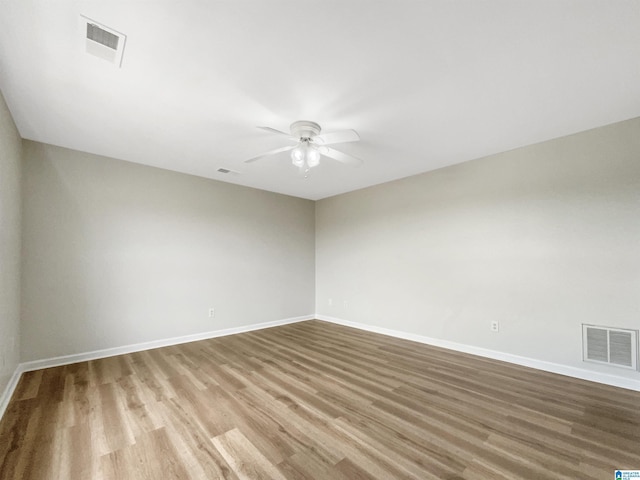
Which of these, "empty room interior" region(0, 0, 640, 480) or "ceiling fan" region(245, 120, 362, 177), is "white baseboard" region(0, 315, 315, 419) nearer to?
"empty room interior" region(0, 0, 640, 480)

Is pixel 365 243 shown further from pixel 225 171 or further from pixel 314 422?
pixel 314 422

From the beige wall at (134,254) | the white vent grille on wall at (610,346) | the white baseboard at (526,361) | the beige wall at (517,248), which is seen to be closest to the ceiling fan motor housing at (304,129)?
the beige wall at (517,248)

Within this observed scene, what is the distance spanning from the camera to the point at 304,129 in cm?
254

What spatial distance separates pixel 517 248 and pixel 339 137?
101 inches

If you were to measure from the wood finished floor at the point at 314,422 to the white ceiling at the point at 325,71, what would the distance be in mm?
2543

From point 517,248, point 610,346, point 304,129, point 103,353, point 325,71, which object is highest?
point 325,71

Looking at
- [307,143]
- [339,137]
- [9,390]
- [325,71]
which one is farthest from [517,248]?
[9,390]

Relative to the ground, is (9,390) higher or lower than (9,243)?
lower

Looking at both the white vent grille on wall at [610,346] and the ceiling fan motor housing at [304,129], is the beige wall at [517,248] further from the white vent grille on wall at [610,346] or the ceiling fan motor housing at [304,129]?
the ceiling fan motor housing at [304,129]

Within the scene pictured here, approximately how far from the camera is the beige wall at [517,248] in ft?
8.61

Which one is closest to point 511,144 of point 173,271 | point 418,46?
point 418,46

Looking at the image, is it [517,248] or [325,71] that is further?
[517,248]

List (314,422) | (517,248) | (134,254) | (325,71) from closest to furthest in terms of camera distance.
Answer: (325,71) → (314,422) → (517,248) → (134,254)

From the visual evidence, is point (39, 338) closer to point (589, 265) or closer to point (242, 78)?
point (242, 78)
